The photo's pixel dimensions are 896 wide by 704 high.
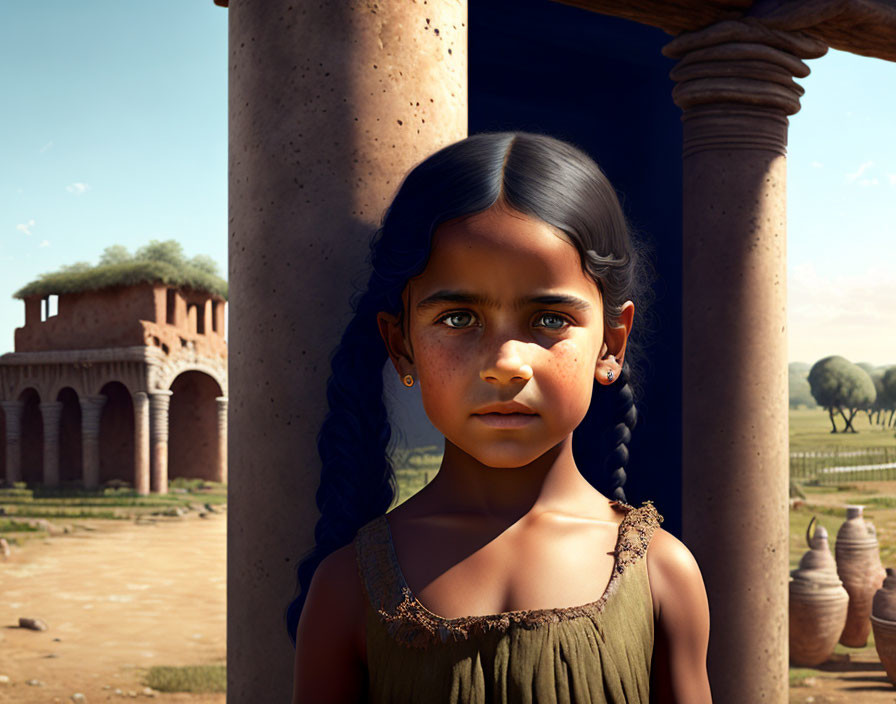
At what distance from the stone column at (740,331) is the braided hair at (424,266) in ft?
6.39

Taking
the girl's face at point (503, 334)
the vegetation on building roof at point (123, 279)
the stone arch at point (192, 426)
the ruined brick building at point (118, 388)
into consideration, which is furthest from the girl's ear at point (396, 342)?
the stone arch at point (192, 426)

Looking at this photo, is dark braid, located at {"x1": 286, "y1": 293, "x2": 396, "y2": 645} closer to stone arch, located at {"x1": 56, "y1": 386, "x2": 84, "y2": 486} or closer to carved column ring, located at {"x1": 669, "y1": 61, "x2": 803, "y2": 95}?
carved column ring, located at {"x1": 669, "y1": 61, "x2": 803, "y2": 95}

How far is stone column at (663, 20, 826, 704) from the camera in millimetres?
3527

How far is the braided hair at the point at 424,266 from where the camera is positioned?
55.9 inches

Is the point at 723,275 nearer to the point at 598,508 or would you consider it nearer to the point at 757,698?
the point at 757,698

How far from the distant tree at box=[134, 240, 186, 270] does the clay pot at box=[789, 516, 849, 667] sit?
32.0 metres

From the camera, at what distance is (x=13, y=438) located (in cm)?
2248

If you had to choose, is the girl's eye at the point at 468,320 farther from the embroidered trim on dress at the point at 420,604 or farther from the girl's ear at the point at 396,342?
the embroidered trim on dress at the point at 420,604

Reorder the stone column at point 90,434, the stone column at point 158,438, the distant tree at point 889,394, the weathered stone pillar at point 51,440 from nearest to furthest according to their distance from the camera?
1. the stone column at point 158,438
2. the stone column at point 90,434
3. the weathered stone pillar at point 51,440
4. the distant tree at point 889,394

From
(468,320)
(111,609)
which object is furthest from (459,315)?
(111,609)

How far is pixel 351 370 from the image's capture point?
1.66 meters

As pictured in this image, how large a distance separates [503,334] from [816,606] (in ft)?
21.6

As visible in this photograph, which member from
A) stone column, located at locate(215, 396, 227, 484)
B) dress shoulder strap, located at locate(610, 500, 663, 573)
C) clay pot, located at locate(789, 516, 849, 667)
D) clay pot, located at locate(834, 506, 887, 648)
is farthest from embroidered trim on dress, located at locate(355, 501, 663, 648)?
stone column, located at locate(215, 396, 227, 484)

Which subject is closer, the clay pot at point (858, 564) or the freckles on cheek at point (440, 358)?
the freckles on cheek at point (440, 358)
